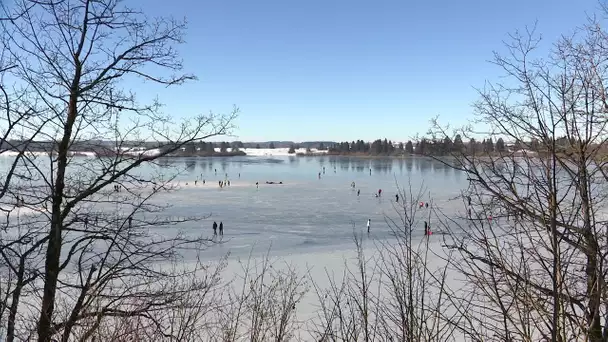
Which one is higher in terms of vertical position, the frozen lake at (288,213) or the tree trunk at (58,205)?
the tree trunk at (58,205)

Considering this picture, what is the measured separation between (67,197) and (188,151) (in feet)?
4.97

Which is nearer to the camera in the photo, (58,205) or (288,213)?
(58,205)

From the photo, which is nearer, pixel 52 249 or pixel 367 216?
pixel 52 249

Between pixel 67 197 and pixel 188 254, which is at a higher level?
pixel 67 197

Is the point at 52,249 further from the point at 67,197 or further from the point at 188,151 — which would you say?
the point at 188,151

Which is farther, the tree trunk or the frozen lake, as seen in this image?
the frozen lake

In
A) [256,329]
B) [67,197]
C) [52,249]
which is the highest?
[67,197]

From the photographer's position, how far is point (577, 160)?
3750 millimetres

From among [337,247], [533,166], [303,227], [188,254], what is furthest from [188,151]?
[303,227]

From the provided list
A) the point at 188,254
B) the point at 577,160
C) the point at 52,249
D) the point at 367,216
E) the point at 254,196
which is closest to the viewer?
the point at 577,160

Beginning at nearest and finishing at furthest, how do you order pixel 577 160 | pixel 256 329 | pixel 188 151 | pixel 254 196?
pixel 256 329 → pixel 577 160 → pixel 188 151 → pixel 254 196

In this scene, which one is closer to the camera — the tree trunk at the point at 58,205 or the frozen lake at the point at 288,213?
the tree trunk at the point at 58,205

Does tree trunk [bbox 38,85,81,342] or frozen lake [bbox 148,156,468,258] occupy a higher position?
tree trunk [bbox 38,85,81,342]

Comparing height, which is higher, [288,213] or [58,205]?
[58,205]
